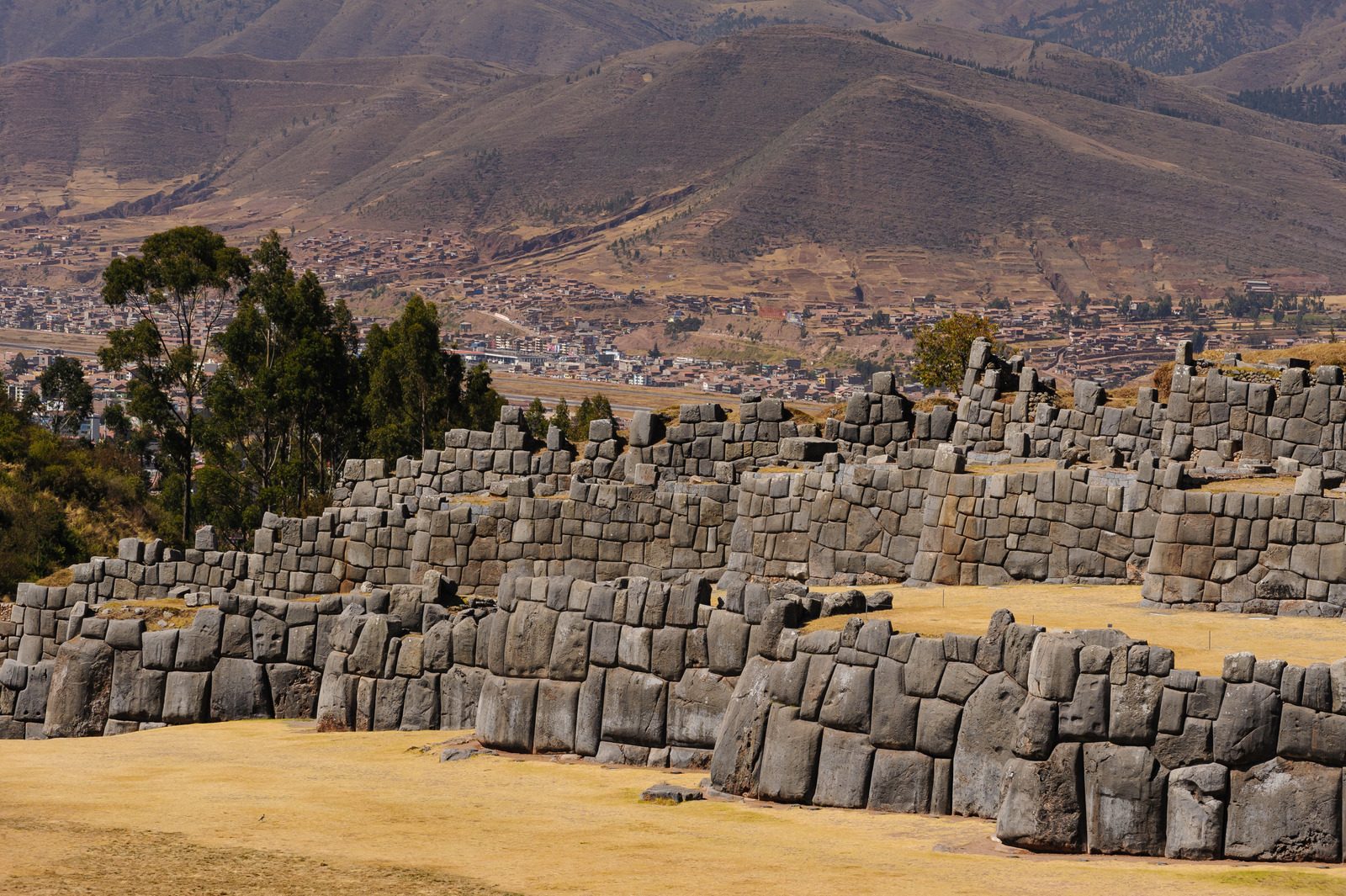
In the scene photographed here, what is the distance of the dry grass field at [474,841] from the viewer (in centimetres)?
1606

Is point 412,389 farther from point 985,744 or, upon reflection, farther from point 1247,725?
point 1247,725

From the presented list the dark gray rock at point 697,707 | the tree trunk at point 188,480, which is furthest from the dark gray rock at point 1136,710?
the tree trunk at point 188,480

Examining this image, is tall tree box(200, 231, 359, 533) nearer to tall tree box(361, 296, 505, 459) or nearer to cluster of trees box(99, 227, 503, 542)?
cluster of trees box(99, 227, 503, 542)

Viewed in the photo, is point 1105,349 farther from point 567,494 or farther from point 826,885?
point 826,885

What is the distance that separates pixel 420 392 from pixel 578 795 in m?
36.0

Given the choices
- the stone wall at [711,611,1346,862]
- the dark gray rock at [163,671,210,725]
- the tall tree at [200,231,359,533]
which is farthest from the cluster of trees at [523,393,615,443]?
the stone wall at [711,611,1346,862]

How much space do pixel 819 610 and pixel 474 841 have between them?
5.56 m

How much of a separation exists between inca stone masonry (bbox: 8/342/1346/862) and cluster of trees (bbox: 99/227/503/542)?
51.4 feet

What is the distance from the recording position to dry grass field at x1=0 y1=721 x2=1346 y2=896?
632 inches

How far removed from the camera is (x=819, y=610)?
72.7 feet

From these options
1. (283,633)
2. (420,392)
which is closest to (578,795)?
(283,633)

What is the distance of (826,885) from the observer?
1616 cm

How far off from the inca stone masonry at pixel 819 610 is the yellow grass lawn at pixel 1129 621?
56 centimetres

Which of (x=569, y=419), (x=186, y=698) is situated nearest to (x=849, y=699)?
(x=186, y=698)
